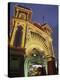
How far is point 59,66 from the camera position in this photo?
1806 mm

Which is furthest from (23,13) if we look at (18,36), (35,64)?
(35,64)

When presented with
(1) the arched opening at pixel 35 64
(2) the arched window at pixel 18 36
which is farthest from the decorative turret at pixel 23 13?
(1) the arched opening at pixel 35 64

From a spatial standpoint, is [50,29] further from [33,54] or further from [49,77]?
[49,77]

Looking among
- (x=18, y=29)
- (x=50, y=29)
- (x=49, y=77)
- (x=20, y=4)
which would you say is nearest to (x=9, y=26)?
(x=18, y=29)

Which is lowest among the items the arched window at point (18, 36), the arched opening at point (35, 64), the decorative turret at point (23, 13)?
the arched opening at point (35, 64)

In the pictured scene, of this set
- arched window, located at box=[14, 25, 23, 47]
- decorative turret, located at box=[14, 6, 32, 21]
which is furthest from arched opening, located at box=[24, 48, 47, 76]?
decorative turret, located at box=[14, 6, 32, 21]

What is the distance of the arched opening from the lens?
1718mm

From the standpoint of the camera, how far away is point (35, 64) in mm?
1744

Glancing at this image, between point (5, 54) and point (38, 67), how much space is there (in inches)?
12.0

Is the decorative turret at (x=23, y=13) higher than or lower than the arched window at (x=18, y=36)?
higher

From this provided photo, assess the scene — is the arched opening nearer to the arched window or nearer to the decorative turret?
the arched window

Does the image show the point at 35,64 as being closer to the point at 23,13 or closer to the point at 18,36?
the point at 18,36

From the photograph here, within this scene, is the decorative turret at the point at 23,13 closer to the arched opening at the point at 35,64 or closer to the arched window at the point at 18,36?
the arched window at the point at 18,36

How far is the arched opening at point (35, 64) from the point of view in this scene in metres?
1.72
